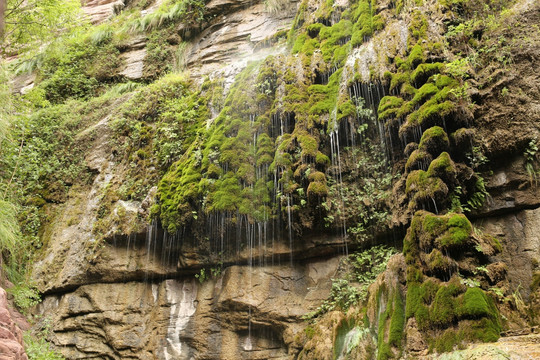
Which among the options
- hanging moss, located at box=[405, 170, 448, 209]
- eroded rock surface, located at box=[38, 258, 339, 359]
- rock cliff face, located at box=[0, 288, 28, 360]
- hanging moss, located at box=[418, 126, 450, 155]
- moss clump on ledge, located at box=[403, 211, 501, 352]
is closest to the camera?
rock cliff face, located at box=[0, 288, 28, 360]

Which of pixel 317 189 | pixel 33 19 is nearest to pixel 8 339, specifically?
pixel 317 189

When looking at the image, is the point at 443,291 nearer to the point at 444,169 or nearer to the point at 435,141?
the point at 444,169

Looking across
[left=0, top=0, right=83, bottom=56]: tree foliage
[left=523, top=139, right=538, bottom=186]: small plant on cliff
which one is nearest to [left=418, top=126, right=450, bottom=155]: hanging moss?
[left=523, top=139, right=538, bottom=186]: small plant on cliff

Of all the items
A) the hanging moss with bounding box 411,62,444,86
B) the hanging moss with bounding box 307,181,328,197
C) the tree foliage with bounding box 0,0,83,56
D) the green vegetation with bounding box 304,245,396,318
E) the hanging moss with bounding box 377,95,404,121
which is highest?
the tree foliage with bounding box 0,0,83,56

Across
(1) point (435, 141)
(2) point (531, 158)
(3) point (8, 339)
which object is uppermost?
(1) point (435, 141)

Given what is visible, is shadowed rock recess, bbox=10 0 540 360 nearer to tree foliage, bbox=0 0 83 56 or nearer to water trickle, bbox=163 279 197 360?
water trickle, bbox=163 279 197 360

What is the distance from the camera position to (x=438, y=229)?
7.82 metres

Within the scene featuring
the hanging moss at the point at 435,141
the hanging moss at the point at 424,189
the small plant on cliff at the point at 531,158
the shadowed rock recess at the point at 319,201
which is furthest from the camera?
the hanging moss at the point at 435,141

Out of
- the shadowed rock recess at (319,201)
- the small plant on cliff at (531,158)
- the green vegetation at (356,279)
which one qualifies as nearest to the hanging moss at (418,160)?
the shadowed rock recess at (319,201)

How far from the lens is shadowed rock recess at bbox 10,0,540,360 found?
805 centimetres

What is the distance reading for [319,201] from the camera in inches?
424

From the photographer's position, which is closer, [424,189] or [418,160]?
[424,189]

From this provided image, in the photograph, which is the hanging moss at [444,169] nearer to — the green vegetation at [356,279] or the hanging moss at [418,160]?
the hanging moss at [418,160]

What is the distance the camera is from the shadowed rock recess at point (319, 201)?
8.05 meters
